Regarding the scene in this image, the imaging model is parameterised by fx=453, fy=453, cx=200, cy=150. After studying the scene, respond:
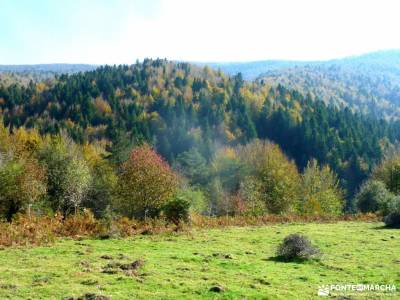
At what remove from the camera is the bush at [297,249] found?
20953mm

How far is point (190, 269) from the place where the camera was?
18.3 metres

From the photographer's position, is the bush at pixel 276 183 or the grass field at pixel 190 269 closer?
the grass field at pixel 190 269

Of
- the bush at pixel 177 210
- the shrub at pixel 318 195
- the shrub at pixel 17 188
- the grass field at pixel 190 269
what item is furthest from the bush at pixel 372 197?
the shrub at pixel 17 188

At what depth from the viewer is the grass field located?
47.5ft

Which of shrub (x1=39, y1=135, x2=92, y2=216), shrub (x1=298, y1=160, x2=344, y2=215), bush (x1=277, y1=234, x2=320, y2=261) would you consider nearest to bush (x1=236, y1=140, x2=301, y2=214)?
shrub (x1=298, y1=160, x2=344, y2=215)

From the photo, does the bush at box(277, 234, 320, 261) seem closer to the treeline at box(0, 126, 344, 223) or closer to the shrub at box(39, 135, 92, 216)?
the treeline at box(0, 126, 344, 223)

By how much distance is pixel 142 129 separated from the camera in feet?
530

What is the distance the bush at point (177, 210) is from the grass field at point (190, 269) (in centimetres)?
487

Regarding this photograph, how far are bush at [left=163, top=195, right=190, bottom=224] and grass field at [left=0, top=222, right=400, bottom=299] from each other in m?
4.87

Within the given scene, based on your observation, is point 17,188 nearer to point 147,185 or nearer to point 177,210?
point 147,185

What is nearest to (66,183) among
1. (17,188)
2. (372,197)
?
(17,188)

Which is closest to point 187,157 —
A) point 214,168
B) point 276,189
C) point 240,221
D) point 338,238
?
point 214,168

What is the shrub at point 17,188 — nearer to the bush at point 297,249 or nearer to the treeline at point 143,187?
the treeline at point 143,187

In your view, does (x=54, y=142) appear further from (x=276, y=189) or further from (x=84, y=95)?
(x=84, y=95)
